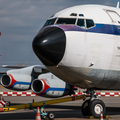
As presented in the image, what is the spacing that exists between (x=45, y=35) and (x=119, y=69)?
11.1 feet

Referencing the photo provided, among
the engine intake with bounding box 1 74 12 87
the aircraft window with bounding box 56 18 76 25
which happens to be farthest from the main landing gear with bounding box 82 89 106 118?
the engine intake with bounding box 1 74 12 87

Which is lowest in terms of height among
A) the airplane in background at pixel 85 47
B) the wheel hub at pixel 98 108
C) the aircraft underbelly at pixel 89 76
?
the wheel hub at pixel 98 108

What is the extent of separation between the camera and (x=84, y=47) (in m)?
10.9

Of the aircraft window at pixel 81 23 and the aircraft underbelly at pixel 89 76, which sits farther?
the aircraft window at pixel 81 23

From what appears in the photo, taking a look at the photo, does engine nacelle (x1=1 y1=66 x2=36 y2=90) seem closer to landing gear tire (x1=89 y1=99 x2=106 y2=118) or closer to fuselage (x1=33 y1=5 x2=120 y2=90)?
fuselage (x1=33 y1=5 x2=120 y2=90)

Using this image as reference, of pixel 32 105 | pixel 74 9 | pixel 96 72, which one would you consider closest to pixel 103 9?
pixel 74 9

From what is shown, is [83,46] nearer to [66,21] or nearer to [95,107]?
[66,21]

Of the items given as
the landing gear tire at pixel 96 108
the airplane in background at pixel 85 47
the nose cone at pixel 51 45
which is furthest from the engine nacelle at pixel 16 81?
the nose cone at pixel 51 45

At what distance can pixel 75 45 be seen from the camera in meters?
10.8

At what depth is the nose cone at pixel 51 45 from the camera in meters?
10.6

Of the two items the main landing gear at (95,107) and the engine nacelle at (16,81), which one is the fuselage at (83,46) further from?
the engine nacelle at (16,81)

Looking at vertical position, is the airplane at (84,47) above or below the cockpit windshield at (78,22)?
below

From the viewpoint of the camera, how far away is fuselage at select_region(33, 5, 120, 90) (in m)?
10.7

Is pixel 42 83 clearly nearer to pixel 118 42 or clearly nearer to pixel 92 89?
pixel 92 89
